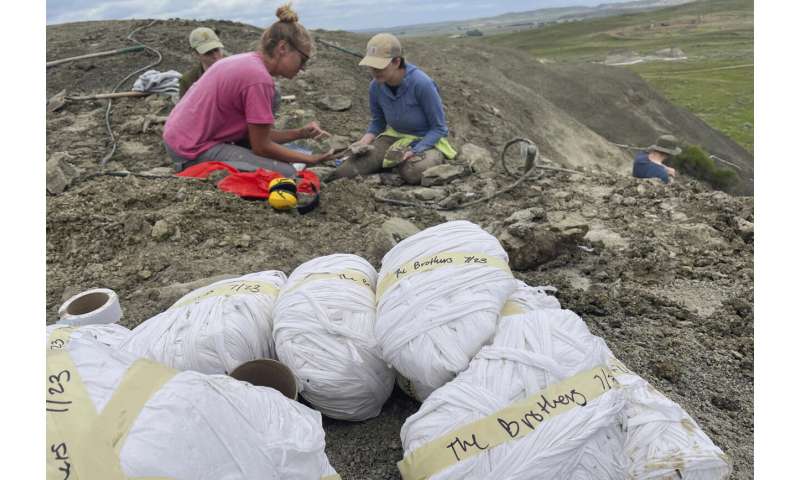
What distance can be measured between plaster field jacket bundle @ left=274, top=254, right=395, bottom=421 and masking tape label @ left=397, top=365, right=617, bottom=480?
1.50 feet

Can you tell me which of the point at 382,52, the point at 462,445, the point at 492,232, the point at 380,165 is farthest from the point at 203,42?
the point at 462,445

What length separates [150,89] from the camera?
735 centimetres

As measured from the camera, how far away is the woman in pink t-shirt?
3.96m

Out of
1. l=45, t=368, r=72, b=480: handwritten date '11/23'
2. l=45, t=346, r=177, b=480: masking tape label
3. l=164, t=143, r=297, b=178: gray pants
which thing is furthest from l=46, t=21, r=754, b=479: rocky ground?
l=45, t=368, r=72, b=480: handwritten date '11/23'

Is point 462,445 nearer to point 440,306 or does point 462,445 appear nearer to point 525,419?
point 525,419

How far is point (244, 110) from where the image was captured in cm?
432

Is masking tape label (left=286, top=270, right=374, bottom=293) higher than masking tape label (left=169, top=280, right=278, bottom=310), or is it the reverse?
masking tape label (left=286, top=270, right=374, bottom=293)

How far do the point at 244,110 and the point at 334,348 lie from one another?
2963mm

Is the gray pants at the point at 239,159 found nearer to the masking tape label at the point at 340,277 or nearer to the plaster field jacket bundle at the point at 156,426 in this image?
the masking tape label at the point at 340,277

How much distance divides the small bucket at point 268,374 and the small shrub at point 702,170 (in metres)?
11.4

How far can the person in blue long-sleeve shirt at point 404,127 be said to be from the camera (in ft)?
16.0

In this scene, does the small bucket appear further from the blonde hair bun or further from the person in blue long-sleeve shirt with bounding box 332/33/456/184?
the person in blue long-sleeve shirt with bounding box 332/33/456/184

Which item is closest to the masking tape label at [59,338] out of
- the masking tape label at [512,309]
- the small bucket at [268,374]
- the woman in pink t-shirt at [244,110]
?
the small bucket at [268,374]

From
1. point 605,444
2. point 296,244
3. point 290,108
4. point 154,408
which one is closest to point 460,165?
point 296,244
